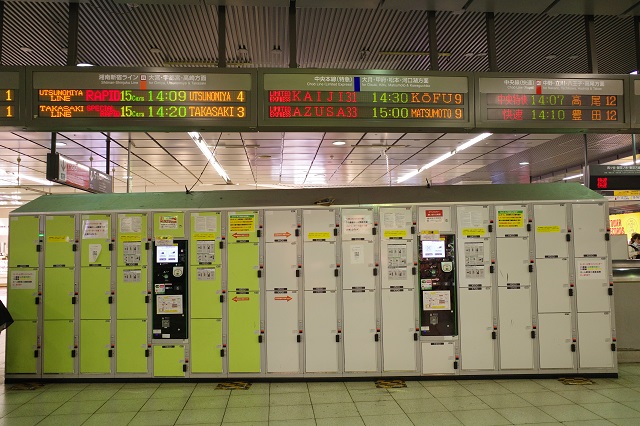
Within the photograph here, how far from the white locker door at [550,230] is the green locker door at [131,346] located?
5.30 m

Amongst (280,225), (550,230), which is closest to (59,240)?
(280,225)

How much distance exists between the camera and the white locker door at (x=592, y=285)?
583 cm

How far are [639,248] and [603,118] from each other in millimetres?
6047

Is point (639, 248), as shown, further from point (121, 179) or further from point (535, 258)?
point (121, 179)

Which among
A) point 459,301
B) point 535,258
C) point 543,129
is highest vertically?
Result: point 543,129

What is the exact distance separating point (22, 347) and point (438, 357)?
215 inches

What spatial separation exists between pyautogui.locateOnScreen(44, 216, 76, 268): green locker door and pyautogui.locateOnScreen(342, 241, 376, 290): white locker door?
3647 mm

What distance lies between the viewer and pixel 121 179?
1464 centimetres

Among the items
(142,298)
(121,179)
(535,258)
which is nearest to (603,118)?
(535,258)

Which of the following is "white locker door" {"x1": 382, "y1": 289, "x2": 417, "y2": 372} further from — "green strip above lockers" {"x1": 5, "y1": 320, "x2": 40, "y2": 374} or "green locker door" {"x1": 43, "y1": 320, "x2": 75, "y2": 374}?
"green strip above lockers" {"x1": 5, "y1": 320, "x2": 40, "y2": 374}

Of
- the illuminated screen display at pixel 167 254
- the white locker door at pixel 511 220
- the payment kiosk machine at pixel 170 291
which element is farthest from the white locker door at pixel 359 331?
the illuminated screen display at pixel 167 254

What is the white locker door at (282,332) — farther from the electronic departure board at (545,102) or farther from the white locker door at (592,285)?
the white locker door at (592,285)

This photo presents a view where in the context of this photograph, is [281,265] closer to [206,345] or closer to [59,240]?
[206,345]

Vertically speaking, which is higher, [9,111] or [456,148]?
[456,148]
